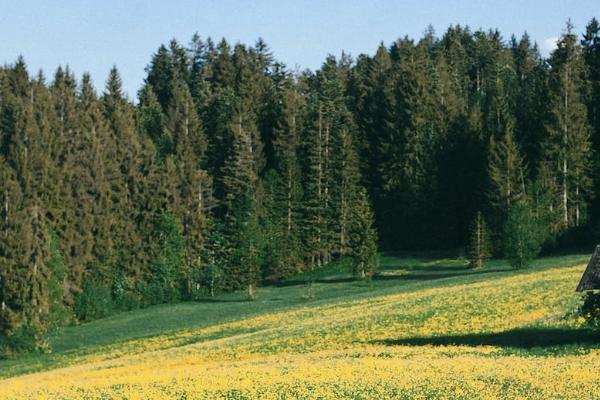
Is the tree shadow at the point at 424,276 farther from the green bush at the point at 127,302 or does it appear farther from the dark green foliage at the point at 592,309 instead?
the dark green foliage at the point at 592,309

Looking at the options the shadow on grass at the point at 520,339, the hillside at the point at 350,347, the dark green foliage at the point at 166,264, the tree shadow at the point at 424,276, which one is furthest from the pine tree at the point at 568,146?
the shadow on grass at the point at 520,339

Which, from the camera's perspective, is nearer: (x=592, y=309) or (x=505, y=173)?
(x=592, y=309)

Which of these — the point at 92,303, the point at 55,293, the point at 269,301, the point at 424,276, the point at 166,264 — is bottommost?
the point at 269,301

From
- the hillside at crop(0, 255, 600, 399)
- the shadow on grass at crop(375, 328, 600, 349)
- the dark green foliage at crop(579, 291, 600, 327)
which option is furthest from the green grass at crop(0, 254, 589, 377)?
the dark green foliage at crop(579, 291, 600, 327)

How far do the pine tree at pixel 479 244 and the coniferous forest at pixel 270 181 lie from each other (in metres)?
0.18

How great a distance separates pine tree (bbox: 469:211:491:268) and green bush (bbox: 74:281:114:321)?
3335cm

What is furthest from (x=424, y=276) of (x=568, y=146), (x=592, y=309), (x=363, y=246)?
(x=592, y=309)

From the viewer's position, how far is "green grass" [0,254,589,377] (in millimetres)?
60959

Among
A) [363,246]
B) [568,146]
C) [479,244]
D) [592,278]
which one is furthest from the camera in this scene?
[568,146]

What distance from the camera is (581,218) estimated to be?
306 ft

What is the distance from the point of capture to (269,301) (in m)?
79.1

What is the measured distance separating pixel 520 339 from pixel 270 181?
2992 inches

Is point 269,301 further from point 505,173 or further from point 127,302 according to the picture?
point 505,173

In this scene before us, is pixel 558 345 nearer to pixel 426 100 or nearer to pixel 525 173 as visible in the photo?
pixel 525 173
